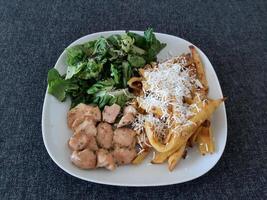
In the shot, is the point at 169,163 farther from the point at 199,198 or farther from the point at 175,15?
the point at 175,15

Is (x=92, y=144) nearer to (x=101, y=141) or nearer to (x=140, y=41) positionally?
(x=101, y=141)

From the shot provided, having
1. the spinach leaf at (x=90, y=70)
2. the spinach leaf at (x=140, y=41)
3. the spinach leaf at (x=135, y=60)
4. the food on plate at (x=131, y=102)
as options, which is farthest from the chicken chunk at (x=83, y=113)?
the spinach leaf at (x=140, y=41)

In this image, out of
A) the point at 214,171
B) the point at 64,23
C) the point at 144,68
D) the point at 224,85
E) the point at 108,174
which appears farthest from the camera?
the point at 64,23

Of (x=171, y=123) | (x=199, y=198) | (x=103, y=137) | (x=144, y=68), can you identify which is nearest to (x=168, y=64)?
(x=144, y=68)

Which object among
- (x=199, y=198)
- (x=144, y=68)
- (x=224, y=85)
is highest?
(x=144, y=68)

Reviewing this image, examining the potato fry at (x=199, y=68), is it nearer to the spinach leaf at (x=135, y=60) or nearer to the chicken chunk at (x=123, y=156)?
the spinach leaf at (x=135, y=60)

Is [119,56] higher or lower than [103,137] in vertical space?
higher

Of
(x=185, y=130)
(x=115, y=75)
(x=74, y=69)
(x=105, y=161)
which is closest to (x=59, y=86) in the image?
(x=74, y=69)
